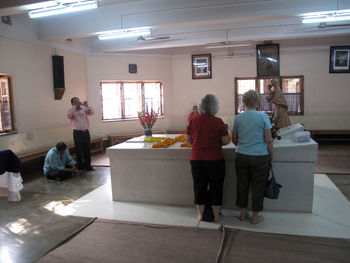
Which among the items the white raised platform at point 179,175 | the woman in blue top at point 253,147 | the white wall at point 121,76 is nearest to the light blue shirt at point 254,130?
the woman in blue top at point 253,147

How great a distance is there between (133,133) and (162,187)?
5.52 m

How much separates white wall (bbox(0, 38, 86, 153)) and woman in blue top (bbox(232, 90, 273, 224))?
483 cm

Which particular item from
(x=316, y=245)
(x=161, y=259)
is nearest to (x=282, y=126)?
(x=316, y=245)

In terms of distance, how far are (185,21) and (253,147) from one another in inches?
144

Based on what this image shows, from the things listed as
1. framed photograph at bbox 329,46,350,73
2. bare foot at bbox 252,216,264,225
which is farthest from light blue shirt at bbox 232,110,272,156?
framed photograph at bbox 329,46,350,73

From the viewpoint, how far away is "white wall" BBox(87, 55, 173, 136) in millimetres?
8922

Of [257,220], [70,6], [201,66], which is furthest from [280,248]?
[201,66]

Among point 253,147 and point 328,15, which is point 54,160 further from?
point 328,15

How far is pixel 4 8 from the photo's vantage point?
15.7 ft

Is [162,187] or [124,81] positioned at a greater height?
[124,81]

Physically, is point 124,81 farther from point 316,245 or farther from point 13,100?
point 316,245

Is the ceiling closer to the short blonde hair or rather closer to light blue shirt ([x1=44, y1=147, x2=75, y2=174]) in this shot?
light blue shirt ([x1=44, y1=147, x2=75, y2=174])

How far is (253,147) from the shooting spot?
3344 mm

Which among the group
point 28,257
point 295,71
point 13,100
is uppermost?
→ point 295,71
